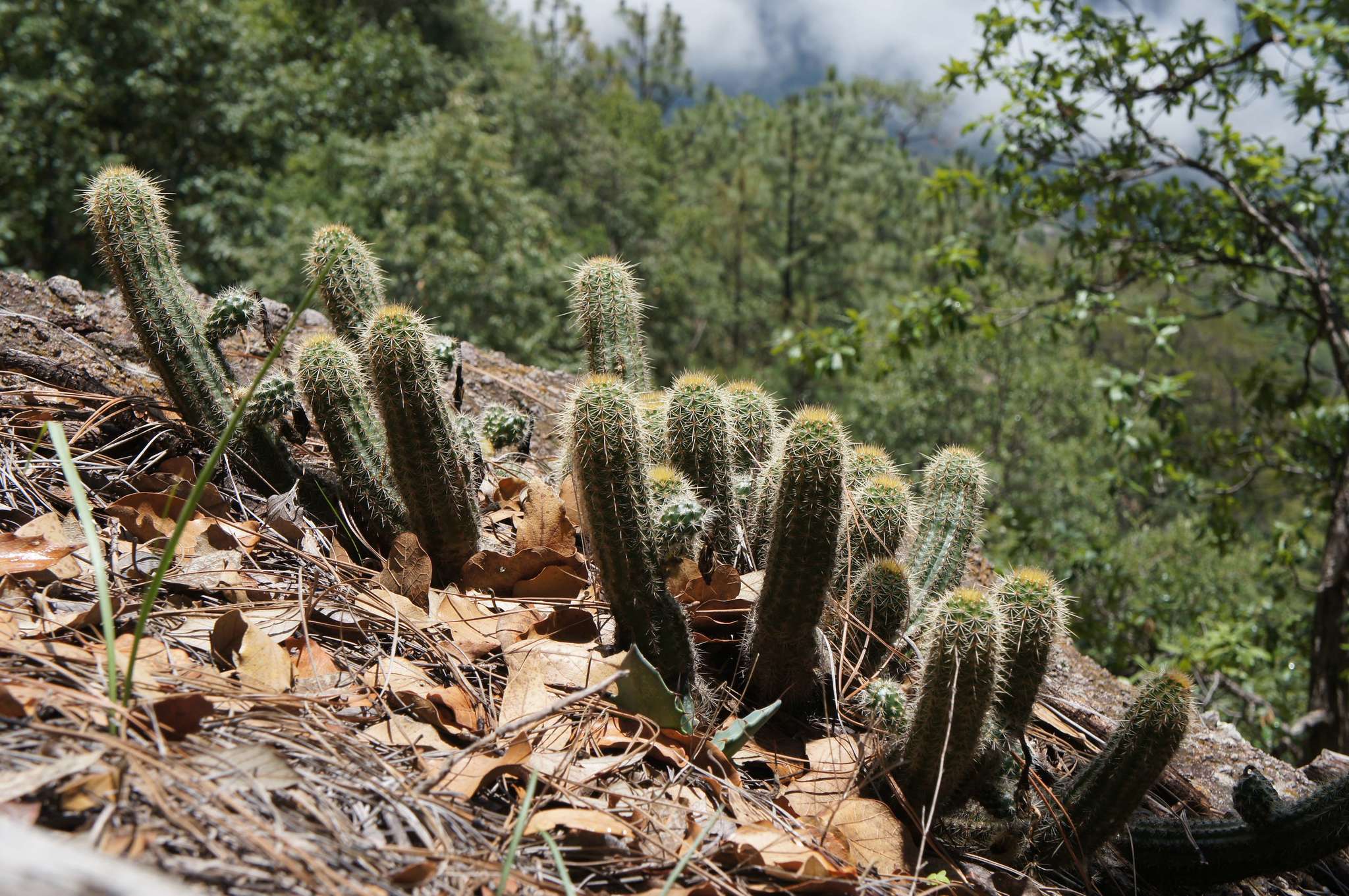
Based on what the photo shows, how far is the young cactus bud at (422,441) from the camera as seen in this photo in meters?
2.06

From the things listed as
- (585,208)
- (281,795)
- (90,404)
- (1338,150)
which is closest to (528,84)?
(585,208)

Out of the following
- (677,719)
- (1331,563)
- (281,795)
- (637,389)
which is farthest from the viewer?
(1331,563)

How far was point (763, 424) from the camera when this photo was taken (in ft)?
8.66

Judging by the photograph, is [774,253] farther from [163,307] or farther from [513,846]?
[513,846]

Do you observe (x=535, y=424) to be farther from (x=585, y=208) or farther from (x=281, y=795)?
(x=585, y=208)

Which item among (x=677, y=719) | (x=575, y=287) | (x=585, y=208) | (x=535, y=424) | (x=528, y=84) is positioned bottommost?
(x=677, y=719)

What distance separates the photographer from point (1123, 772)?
1848 mm

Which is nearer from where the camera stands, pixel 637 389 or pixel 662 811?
pixel 662 811

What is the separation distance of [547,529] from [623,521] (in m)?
0.59

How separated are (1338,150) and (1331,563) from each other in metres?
2.77

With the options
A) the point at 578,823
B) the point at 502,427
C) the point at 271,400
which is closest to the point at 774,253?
the point at 502,427

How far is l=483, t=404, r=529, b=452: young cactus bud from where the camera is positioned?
3.16 meters

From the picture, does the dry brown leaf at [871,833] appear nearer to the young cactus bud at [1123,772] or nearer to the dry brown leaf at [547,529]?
the young cactus bud at [1123,772]

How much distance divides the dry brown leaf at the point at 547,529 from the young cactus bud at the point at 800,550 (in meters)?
0.63
